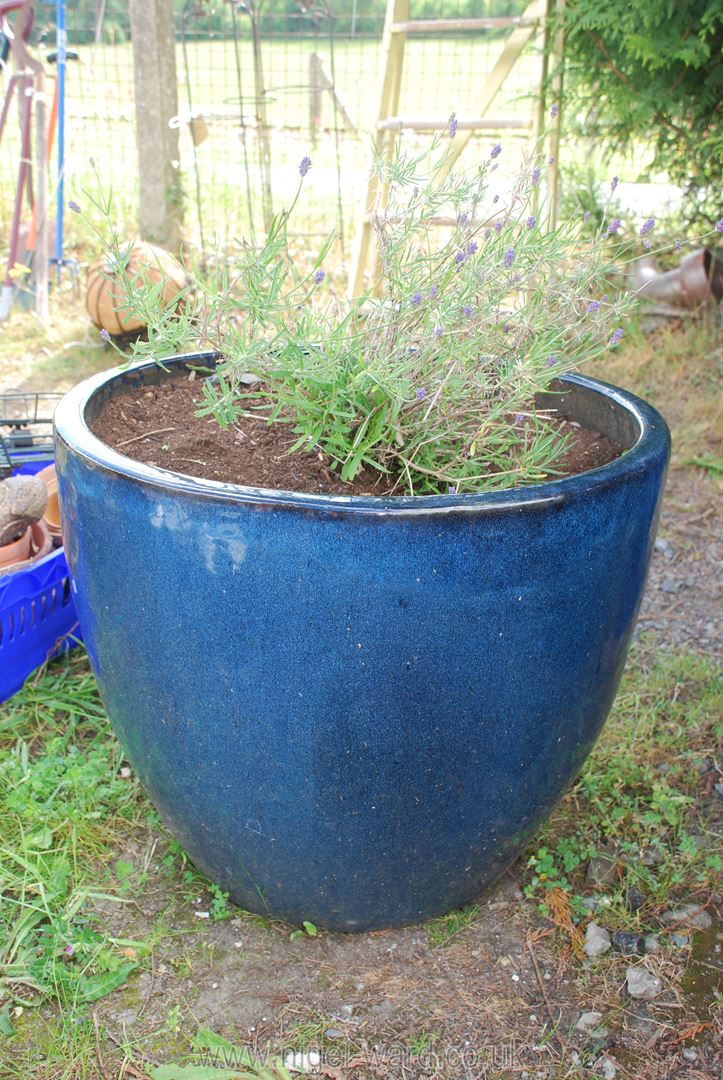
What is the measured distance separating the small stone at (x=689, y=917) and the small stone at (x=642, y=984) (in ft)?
0.46

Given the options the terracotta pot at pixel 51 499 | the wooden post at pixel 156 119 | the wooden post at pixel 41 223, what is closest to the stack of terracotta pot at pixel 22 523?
the terracotta pot at pixel 51 499

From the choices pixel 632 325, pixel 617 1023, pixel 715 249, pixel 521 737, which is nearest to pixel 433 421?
pixel 521 737

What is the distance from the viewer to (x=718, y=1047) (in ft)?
5.08

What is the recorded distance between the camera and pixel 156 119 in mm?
5285

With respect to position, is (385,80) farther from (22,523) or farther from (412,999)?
(412,999)

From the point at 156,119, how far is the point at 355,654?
4847mm

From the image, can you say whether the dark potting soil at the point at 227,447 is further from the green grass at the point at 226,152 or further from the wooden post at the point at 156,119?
the wooden post at the point at 156,119

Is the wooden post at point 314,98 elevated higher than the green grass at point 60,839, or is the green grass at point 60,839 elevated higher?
the wooden post at point 314,98

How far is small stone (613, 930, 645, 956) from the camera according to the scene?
171cm

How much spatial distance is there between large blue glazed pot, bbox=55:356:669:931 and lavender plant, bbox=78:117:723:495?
0.51 ft

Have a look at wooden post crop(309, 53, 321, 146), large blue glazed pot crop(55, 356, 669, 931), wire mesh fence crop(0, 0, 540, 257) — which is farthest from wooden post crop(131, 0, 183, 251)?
large blue glazed pot crop(55, 356, 669, 931)

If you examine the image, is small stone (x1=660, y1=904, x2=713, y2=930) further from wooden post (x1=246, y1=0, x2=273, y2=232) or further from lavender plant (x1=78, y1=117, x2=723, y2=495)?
wooden post (x1=246, y1=0, x2=273, y2=232)

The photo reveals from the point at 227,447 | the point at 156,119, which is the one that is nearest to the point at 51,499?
the point at 227,447

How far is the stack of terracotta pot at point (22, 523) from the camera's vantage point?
2318mm
